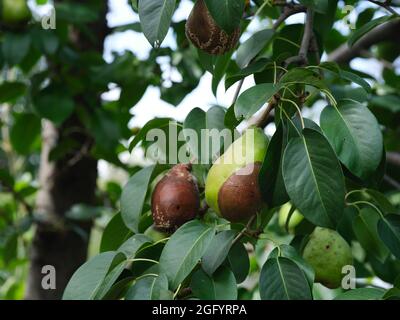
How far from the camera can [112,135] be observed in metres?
1.86

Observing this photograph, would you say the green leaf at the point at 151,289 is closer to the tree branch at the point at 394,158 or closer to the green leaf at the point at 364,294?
the green leaf at the point at 364,294

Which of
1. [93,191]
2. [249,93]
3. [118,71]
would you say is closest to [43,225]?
[93,191]

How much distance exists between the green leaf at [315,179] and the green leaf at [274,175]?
Result: 0.10 feet

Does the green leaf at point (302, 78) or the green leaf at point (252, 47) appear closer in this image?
the green leaf at point (302, 78)

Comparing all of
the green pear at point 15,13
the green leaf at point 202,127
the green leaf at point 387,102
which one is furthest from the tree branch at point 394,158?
the green pear at point 15,13

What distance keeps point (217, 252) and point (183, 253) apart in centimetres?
5

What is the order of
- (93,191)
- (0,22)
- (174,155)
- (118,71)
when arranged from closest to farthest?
1. (174,155)
2. (118,71)
3. (0,22)
4. (93,191)

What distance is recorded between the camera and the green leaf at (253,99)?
77 cm

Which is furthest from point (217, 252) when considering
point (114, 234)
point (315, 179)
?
point (114, 234)

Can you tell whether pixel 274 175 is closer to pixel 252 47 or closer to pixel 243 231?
pixel 243 231

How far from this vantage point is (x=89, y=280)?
825 mm

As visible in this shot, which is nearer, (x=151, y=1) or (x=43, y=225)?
(x=151, y=1)

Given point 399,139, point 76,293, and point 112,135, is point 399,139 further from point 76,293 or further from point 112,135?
point 76,293

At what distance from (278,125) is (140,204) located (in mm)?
237
